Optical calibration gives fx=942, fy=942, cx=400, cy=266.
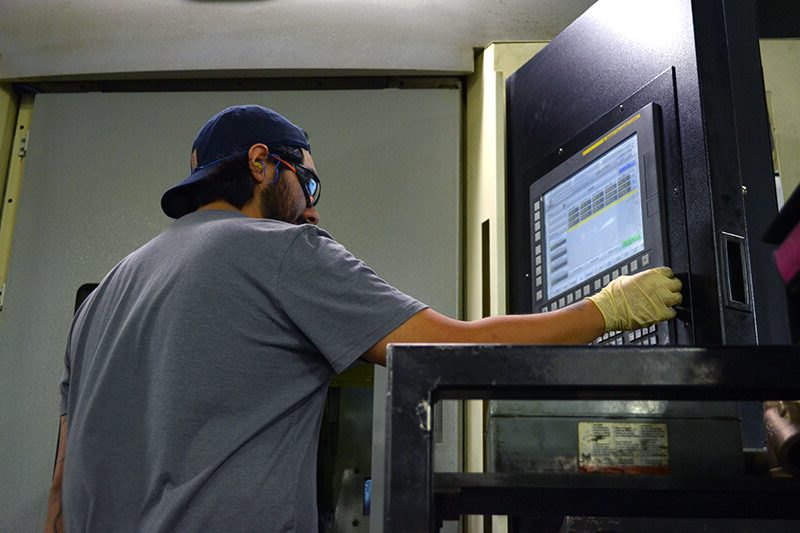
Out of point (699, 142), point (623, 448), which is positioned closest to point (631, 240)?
point (699, 142)

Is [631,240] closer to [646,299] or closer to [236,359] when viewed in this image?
[646,299]

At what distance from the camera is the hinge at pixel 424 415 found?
780 millimetres

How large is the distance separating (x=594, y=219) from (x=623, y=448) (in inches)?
20.7

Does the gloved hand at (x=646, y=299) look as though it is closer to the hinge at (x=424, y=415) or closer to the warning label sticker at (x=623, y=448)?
the warning label sticker at (x=623, y=448)

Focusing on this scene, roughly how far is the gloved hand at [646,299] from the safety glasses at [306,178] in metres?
0.64

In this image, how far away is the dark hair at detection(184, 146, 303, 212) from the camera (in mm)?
1634

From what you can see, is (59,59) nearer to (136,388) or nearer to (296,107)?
(296,107)

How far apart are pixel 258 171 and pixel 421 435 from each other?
37.6 inches

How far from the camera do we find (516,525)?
4.70ft

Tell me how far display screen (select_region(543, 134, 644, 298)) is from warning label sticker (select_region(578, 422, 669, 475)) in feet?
1.24

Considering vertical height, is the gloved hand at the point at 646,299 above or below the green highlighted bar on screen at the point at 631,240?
below

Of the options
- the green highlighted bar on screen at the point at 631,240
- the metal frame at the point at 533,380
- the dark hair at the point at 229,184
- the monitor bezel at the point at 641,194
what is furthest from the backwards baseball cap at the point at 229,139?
the metal frame at the point at 533,380

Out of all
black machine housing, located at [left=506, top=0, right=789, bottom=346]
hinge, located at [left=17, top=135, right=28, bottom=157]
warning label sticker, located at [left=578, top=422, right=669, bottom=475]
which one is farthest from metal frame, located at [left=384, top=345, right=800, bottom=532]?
hinge, located at [left=17, top=135, right=28, bottom=157]

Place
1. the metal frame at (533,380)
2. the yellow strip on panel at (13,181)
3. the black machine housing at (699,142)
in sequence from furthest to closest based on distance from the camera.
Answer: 1. the yellow strip on panel at (13,181)
2. the black machine housing at (699,142)
3. the metal frame at (533,380)
